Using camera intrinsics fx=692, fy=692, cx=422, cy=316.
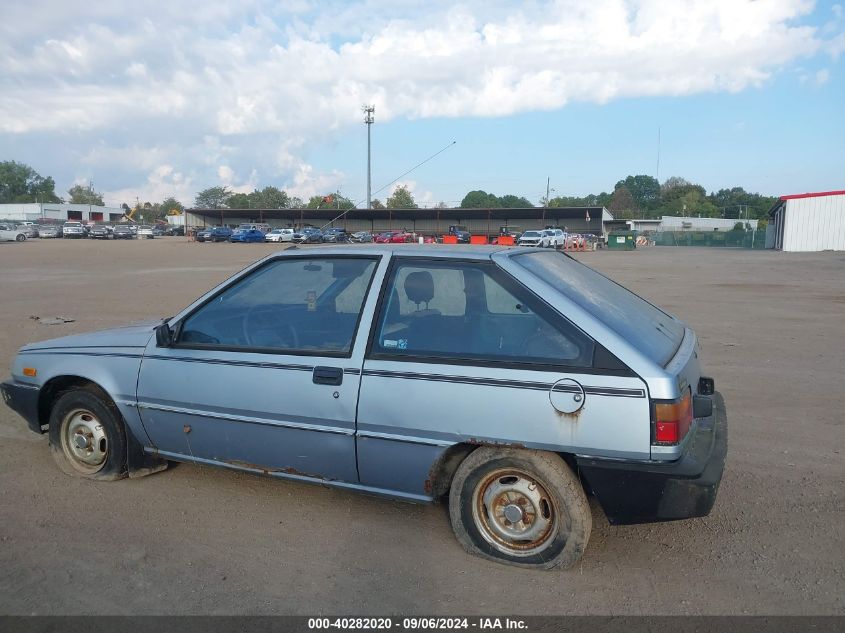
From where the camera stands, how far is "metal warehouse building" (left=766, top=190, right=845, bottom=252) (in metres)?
46.7

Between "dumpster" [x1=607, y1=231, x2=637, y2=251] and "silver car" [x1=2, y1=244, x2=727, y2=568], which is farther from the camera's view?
"dumpster" [x1=607, y1=231, x2=637, y2=251]

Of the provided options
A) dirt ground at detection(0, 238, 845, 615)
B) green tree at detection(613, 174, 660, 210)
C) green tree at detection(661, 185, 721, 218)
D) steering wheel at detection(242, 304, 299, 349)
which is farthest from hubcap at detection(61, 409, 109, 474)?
green tree at detection(613, 174, 660, 210)

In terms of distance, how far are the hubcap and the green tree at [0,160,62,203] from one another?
5171 inches

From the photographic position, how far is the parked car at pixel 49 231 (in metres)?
62.6

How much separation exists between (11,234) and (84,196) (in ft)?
317

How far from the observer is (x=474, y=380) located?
133 inches

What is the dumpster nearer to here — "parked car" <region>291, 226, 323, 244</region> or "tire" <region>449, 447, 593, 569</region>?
"parked car" <region>291, 226, 323, 244</region>

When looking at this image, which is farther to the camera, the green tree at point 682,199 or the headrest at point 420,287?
the green tree at point 682,199

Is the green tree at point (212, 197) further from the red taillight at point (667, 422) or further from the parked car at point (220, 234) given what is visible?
the red taillight at point (667, 422)

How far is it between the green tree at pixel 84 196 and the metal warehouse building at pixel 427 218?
227ft

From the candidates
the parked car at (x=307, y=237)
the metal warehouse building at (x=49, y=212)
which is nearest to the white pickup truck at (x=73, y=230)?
the parked car at (x=307, y=237)

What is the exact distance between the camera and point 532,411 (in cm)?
327

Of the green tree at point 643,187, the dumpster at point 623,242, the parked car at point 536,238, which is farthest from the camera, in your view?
the green tree at point 643,187

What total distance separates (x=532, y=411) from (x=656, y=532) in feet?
4.26
